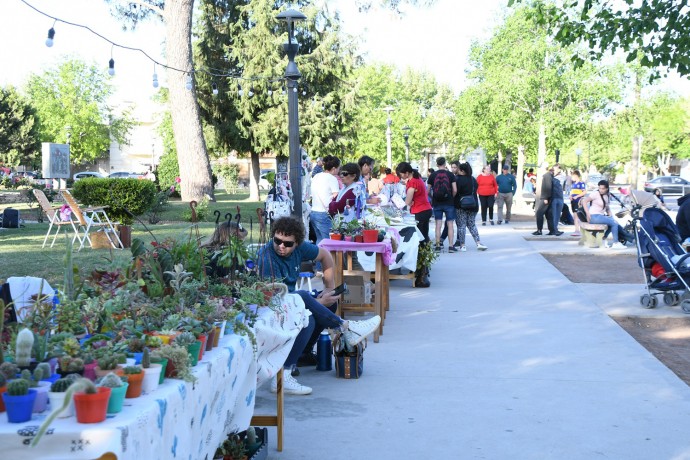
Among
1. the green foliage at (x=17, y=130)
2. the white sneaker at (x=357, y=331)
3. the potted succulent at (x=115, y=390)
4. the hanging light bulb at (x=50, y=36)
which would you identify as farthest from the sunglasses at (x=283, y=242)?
the green foliage at (x=17, y=130)

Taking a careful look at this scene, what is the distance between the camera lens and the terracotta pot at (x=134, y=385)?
2.81 metres

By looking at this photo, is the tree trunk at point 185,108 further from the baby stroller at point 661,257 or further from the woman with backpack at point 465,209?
the baby stroller at point 661,257

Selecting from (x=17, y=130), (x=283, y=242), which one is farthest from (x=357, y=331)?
(x=17, y=130)

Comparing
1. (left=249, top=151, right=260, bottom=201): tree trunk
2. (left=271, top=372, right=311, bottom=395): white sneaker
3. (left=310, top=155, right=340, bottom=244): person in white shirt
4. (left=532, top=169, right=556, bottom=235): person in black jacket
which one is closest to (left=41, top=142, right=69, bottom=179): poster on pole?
(left=310, top=155, right=340, bottom=244): person in white shirt

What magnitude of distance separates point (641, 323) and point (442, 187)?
6893 millimetres

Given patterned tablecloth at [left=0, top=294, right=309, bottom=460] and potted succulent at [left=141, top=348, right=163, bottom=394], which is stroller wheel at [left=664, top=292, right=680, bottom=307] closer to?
patterned tablecloth at [left=0, top=294, right=309, bottom=460]

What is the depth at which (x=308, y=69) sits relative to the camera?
131ft

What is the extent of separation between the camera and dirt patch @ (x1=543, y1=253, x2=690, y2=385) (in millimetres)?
7395

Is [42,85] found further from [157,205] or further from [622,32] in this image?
[622,32]

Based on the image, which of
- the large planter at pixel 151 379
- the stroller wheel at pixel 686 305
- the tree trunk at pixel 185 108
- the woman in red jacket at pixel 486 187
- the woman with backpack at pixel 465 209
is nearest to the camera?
the large planter at pixel 151 379

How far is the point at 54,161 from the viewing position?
70.0 feet

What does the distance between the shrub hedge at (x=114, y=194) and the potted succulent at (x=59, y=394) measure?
1673 cm

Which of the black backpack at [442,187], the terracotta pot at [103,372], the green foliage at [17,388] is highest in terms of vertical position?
the black backpack at [442,187]

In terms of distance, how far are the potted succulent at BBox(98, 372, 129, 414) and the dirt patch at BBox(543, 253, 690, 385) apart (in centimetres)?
516
